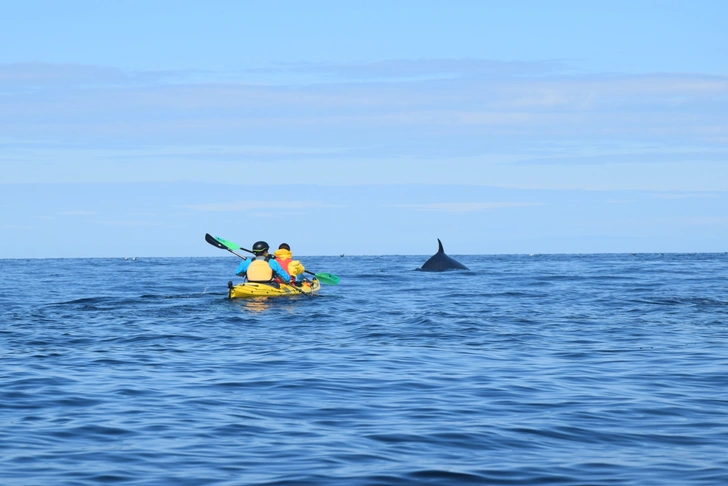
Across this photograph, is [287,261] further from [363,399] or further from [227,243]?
[363,399]

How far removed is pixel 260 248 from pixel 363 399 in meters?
15.3

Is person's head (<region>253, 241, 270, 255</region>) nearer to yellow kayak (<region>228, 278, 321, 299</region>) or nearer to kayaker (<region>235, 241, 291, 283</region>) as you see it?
kayaker (<region>235, 241, 291, 283</region>)

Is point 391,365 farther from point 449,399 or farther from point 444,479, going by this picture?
point 444,479

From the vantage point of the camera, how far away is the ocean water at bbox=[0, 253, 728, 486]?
27.2 ft

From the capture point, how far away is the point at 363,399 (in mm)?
11711

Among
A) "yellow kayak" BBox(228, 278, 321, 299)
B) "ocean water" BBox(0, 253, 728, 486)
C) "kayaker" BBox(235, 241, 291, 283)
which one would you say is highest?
"kayaker" BBox(235, 241, 291, 283)

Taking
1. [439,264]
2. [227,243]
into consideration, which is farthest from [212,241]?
[439,264]

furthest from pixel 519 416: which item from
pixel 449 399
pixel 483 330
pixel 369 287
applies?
pixel 369 287

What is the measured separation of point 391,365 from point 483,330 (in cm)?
578

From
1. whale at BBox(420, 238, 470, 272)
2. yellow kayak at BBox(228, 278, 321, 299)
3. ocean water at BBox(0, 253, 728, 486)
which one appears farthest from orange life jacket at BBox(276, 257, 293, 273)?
whale at BBox(420, 238, 470, 272)

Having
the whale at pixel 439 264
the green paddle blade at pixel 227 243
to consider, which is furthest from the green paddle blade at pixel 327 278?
the whale at pixel 439 264

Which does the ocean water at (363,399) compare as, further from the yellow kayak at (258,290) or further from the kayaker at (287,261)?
the kayaker at (287,261)

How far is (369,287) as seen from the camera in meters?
40.0

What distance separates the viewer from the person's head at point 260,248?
26467 millimetres
